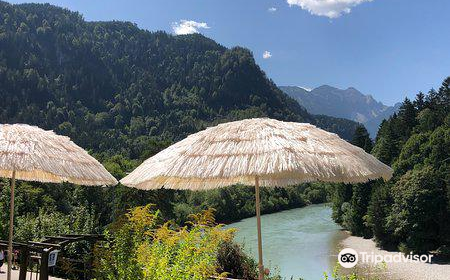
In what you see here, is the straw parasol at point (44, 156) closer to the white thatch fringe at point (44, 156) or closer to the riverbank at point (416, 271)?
the white thatch fringe at point (44, 156)

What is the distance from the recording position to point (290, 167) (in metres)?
2.87

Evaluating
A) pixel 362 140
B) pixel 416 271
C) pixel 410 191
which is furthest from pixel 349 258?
pixel 362 140

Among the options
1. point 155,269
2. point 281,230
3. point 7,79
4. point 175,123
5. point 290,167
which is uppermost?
point 7,79

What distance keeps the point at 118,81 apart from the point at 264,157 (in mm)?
131249

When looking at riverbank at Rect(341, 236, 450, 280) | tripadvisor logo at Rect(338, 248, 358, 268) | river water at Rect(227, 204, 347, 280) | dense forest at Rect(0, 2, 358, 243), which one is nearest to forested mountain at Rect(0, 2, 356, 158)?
dense forest at Rect(0, 2, 358, 243)

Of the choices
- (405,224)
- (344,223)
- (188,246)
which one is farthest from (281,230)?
(188,246)

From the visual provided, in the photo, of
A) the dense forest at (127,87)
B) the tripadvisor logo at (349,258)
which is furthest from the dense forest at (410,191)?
the tripadvisor logo at (349,258)

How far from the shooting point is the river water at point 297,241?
2570 cm

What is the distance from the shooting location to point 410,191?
107 ft

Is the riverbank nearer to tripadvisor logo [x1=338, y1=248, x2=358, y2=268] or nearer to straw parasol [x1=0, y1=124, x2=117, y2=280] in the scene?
tripadvisor logo [x1=338, y1=248, x2=358, y2=268]

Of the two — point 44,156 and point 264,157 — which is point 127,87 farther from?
point 264,157

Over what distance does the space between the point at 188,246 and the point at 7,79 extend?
10687cm

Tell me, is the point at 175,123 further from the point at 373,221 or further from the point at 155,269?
the point at 155,269

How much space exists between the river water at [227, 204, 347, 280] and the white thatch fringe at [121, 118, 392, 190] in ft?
45.0
